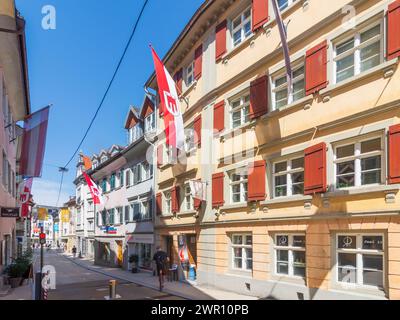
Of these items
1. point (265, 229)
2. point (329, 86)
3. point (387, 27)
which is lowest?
point (265, 229)

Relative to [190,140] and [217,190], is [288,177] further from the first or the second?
[190,140]

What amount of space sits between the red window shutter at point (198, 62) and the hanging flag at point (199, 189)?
18.0ft

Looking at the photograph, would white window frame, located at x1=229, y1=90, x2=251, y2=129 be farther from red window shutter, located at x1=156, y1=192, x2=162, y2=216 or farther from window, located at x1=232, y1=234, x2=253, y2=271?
red window shutter, located at x1=156, y1=192, x2=162, y2=216

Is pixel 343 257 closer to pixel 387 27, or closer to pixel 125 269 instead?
pixel 387 27

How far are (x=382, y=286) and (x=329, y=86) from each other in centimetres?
561

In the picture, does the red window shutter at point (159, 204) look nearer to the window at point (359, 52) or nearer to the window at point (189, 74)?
the window at point (189, 74)

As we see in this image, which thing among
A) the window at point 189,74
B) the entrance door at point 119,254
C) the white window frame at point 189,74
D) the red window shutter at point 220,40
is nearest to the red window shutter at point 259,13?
the red window shutter at point 220,40

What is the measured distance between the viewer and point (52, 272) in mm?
10789

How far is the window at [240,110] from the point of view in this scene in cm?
1577

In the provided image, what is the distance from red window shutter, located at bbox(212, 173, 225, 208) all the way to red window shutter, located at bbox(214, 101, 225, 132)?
2.04m

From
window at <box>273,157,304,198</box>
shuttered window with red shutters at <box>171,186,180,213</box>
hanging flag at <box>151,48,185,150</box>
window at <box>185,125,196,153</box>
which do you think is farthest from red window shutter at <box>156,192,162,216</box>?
window at <box>273,157,304,198</box>

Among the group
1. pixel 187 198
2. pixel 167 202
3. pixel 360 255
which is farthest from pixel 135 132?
pixel 360 255

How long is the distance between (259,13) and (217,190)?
723cm

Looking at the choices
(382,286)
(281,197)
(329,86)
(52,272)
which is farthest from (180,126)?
(382,286)
